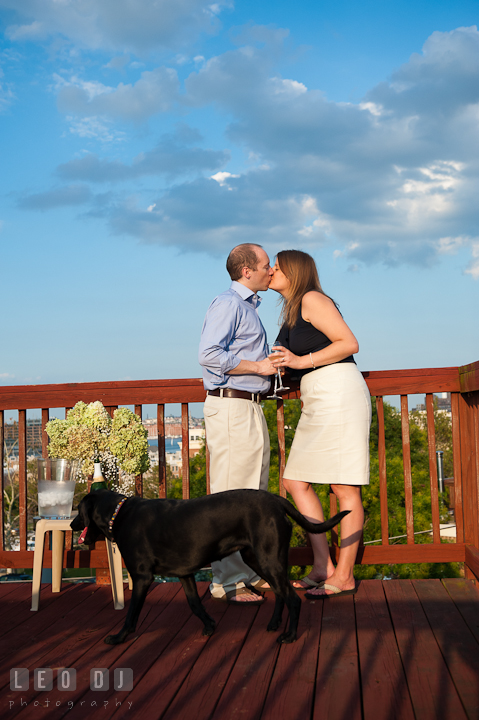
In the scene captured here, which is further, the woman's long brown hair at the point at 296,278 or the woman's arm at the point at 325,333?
the woman's long brown hair at the point at 296,278

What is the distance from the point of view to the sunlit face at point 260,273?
308 cm

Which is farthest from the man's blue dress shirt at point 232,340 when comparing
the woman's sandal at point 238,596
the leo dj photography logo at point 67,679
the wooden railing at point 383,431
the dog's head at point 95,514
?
the leo dj photography logo at point 67,679

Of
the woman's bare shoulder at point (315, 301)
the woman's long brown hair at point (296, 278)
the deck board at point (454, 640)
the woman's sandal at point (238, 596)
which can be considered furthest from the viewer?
the woman's long brown hair at point (296, 278)

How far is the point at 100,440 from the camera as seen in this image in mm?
3145

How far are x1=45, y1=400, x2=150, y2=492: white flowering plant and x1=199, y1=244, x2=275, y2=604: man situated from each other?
466mm

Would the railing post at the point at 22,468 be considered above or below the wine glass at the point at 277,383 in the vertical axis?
below

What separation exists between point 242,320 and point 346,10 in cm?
857

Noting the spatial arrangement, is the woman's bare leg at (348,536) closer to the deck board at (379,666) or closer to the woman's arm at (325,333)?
the deck board at (379,666)

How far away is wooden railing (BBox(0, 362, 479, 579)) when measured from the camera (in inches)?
129

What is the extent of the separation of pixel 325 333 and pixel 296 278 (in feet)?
1.19

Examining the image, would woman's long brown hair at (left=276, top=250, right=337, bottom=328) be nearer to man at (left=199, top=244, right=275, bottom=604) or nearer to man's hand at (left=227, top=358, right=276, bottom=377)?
man at (left=199, top=244, right=275, bottom=604)

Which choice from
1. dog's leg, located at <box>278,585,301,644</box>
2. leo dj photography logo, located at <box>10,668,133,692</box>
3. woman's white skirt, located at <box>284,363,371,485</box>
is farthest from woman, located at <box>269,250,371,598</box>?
leo dj photography logo, located at <box>10,668,133,692</box>

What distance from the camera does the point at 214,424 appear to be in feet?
9.73

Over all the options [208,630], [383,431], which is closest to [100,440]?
[208,630]
